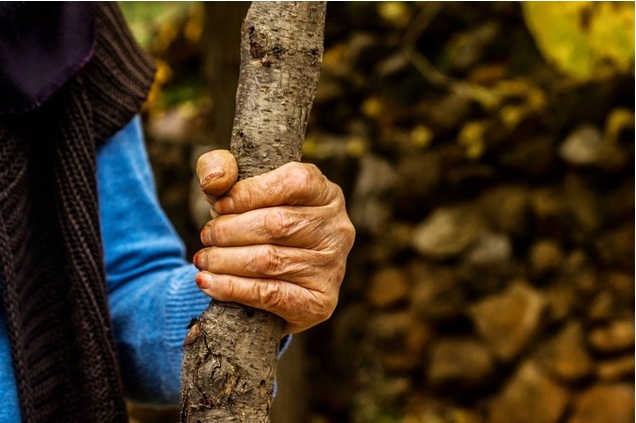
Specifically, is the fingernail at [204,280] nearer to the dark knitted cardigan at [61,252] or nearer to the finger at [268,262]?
the finger at [268,262]

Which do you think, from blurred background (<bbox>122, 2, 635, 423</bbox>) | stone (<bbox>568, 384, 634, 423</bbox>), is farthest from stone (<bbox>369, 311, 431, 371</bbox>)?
stone (<bbox>568, 384, 634, 423</bbox>)

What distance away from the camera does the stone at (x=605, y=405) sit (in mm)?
2767

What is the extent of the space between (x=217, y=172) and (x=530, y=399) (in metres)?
2.62

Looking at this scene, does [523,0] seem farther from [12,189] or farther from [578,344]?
[578,344]

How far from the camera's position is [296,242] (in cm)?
76

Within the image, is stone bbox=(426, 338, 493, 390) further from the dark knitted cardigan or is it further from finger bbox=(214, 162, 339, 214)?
finger bbox=(214, 162, 339, 214)

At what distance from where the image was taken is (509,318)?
3.13 metres

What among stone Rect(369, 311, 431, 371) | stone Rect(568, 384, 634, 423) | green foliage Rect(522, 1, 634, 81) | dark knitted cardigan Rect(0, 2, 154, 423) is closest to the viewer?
dark knitted cardigan Rect(0, 2, 154, 423)

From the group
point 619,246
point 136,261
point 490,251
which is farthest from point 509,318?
point 136,261

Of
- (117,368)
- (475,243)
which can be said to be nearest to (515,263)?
(475,243)

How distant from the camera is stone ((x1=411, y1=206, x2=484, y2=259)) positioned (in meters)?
3.26

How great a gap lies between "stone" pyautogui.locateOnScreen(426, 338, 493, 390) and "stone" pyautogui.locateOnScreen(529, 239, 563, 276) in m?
0.44

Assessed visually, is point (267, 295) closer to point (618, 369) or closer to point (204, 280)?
point (204, 280)

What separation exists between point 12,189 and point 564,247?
249cm
